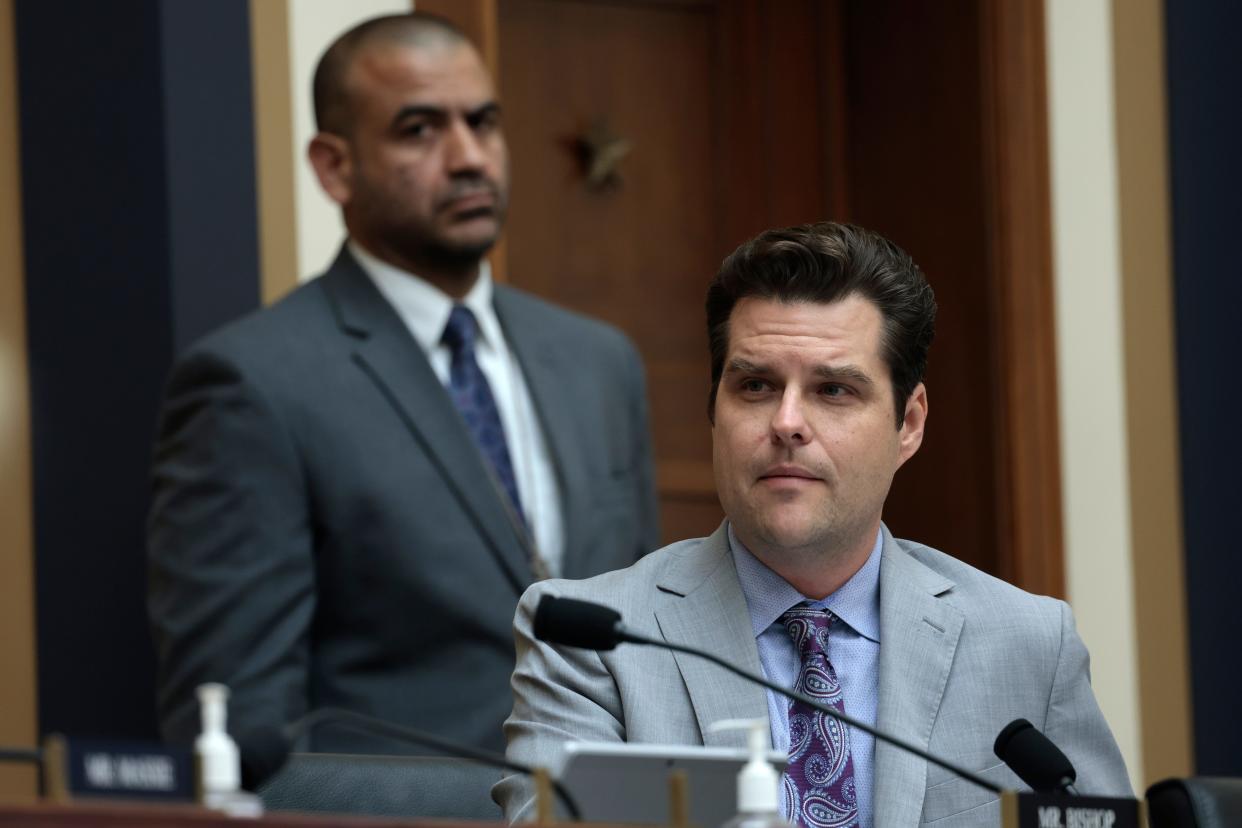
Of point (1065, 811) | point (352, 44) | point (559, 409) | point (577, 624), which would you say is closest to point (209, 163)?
point (352, 44)

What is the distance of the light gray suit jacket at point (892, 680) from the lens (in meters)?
2.44

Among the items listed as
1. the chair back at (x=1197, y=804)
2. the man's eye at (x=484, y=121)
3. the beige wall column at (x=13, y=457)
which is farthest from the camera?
the beige wall column at (x=13, y=457)

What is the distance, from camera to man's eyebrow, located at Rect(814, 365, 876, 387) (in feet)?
8.32

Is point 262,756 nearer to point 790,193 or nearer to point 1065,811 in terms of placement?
point 1065,811

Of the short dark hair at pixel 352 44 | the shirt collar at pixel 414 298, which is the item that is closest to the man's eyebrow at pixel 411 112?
the short dark hair at pixel 352 44

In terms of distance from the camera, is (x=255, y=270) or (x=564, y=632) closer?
(x=564, y=632)

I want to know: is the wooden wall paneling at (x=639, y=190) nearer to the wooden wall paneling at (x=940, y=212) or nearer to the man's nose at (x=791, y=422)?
the wooden wall paneling at (x=940, y=212)

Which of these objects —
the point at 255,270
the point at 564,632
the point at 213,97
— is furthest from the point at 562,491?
the point at 564,632

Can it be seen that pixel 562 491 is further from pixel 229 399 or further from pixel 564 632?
pixel 564 632

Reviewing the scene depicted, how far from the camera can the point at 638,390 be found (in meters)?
4.03

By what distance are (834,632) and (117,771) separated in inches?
45.5

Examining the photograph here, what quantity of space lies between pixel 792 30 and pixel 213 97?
1662 mm

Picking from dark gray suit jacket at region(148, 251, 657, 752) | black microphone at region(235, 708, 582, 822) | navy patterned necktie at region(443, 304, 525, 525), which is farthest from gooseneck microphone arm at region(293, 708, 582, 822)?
navy patterned necktie at region(443, 304, 525, 525)

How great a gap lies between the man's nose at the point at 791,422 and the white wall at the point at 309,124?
1731 millimetres
